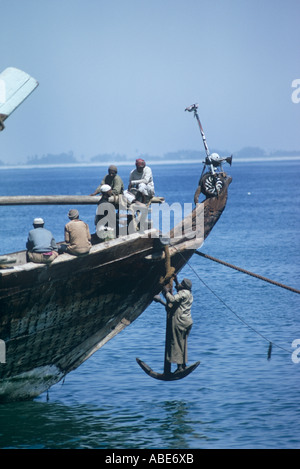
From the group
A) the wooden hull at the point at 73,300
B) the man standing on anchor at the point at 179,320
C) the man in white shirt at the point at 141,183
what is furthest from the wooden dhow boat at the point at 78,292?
the man in white shirt at the point at 141,183

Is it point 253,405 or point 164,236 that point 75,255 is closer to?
point 164,236

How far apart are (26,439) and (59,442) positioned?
0.74 metres

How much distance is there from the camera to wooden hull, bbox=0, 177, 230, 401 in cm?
1447

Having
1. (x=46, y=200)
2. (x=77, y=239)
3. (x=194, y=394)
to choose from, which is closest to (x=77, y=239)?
(x=77, y=239)

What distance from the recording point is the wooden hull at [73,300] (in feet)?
47.5

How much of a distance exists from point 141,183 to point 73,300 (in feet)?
9.64

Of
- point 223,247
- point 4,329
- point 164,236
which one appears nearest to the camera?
point 4,329

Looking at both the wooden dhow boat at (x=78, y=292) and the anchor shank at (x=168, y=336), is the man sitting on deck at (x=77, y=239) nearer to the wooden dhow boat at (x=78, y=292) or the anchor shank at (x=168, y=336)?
the wooden dhow boat at (x=78, y=292)

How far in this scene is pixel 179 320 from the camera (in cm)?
1653

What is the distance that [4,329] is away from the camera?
14477 mm

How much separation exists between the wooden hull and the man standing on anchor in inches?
21.6

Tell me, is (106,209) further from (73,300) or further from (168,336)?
(168,336)

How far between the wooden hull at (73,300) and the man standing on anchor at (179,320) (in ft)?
1.80
